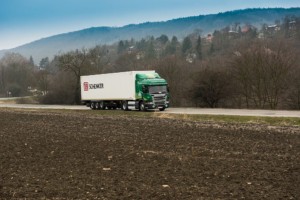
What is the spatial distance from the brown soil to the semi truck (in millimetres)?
19265

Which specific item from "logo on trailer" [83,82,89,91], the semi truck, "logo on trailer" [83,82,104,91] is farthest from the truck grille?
"logo on trailer" [83,82,89,91]

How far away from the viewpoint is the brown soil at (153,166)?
10.9 metres

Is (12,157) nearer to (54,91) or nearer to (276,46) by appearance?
(276,46)

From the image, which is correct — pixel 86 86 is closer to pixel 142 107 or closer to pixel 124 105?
pixel 124 105

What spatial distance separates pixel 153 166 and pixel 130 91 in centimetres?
3093

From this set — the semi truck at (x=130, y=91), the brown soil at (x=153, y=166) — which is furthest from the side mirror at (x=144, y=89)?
the brown soil at (x=153, y=166)

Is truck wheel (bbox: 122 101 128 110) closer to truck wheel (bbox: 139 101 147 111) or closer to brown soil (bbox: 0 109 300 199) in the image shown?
truck wheel (bbox: 139 101 147 111)

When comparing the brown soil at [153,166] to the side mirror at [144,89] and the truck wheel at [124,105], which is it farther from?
the truck wheel at [124,105]

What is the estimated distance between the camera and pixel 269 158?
15688 millimetres

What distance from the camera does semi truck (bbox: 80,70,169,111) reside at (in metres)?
43.6

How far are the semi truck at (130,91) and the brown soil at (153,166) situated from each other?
19265mm

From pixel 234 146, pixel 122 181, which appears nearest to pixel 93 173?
pixel 122 181

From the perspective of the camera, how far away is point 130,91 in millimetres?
45219

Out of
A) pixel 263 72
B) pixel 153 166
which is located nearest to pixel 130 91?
pixel 263 72
